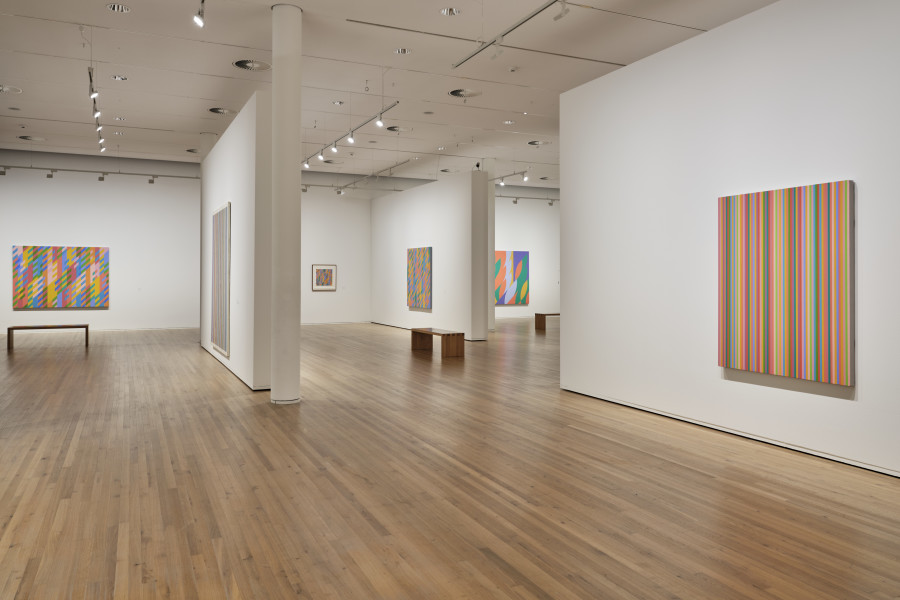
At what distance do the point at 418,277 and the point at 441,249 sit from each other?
143cm

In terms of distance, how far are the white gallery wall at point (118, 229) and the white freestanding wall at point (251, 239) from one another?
336 inches

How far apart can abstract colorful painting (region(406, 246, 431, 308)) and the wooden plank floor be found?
9.00 m

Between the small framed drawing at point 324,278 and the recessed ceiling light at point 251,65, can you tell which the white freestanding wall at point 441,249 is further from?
A: the recessed ceiling light at point 251,65

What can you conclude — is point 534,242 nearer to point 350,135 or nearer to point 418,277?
point 418,277

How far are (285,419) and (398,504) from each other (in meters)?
2.81

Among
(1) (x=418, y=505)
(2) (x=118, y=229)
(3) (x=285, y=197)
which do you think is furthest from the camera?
(2) (x=118, y=229)

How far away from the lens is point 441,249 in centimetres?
1573

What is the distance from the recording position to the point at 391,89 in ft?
34.8

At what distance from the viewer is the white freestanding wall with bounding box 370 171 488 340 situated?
47.3 ft

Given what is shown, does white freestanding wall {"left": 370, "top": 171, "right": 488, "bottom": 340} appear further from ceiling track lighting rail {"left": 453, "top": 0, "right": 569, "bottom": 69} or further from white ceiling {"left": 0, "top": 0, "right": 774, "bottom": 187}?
ceiling track lighting rail {"left": 453, "top": 0, "right": 569, "bottom": 69}

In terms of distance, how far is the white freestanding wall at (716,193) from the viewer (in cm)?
476

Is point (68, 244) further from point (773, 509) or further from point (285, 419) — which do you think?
point (773, 509)

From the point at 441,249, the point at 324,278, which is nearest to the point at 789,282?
the point at 441,249

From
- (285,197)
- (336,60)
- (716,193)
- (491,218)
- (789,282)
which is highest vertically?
(336,60)
